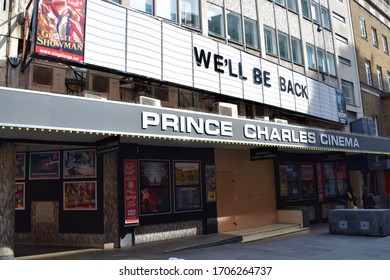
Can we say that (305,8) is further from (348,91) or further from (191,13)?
(191,13)

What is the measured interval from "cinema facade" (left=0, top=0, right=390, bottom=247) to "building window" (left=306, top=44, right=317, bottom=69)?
214 inches

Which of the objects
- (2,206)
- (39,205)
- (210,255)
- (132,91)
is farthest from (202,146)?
(2,206)

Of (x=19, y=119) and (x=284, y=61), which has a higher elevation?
(x=284, y=61)

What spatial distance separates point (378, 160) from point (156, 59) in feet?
57.6

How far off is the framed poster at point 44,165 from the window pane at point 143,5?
20.4 feet

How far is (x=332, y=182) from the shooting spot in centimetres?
2327

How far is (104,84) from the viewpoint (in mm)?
12602

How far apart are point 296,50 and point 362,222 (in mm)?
11370

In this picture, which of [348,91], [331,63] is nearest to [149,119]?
[331,63]

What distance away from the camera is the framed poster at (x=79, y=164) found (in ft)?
→ 42.3

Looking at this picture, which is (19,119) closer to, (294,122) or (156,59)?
(156,59)

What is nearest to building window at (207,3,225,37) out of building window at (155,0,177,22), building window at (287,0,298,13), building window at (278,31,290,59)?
building window at (155,0,177,22)

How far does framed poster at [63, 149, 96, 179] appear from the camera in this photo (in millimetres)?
12906

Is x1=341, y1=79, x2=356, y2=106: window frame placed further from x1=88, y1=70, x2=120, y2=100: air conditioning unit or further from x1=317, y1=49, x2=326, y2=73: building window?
x1=88, y1=70, x2=120, y2=100: air conditioning unit
